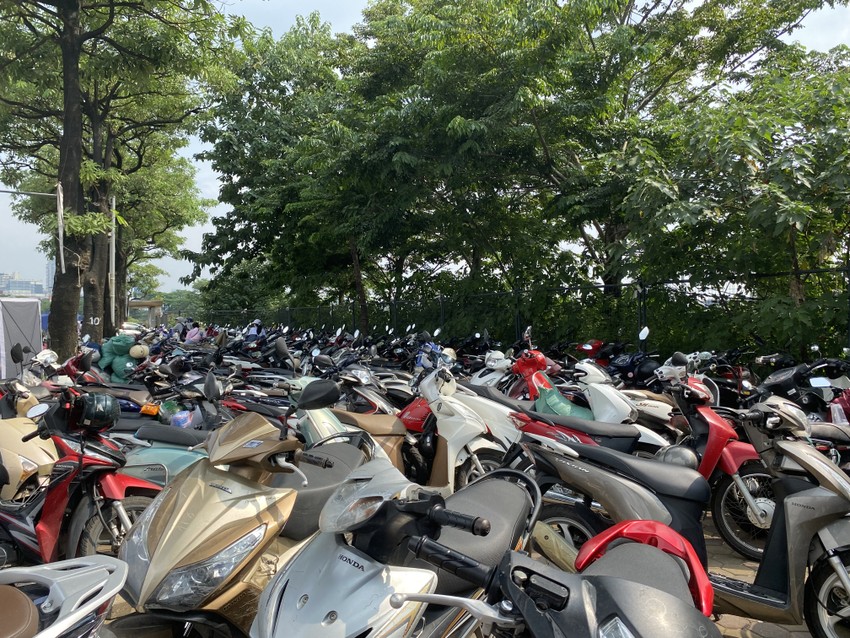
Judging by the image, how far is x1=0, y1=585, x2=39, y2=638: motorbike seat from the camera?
5.01 ft

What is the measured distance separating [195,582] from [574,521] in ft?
6.41

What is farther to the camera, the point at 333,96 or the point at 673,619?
the point at 333,96

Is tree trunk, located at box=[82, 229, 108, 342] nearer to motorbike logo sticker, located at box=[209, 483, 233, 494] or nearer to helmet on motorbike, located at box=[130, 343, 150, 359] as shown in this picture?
helmet on motorbike, located at box=[130, 343, 150, 359]

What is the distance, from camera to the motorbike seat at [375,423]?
507cm

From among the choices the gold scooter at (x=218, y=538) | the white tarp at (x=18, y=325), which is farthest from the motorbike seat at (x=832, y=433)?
the white tarp at (x=18, y=325)

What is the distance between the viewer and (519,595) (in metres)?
1.45

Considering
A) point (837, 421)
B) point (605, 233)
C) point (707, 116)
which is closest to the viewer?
point (837, 421)

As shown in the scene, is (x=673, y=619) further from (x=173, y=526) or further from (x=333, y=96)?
(x=333, y=96)

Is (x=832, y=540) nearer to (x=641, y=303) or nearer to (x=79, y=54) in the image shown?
(x=641, y=303)

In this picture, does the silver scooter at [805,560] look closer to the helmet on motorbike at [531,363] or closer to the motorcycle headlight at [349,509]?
the motorcycle headlight at [349,509]

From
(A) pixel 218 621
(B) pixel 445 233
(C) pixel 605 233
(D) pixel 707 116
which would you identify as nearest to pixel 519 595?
(A) pixel 218 621

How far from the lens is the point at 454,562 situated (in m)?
1.63

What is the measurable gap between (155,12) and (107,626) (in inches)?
475

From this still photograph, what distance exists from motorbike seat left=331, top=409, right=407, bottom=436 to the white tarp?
9.48m
